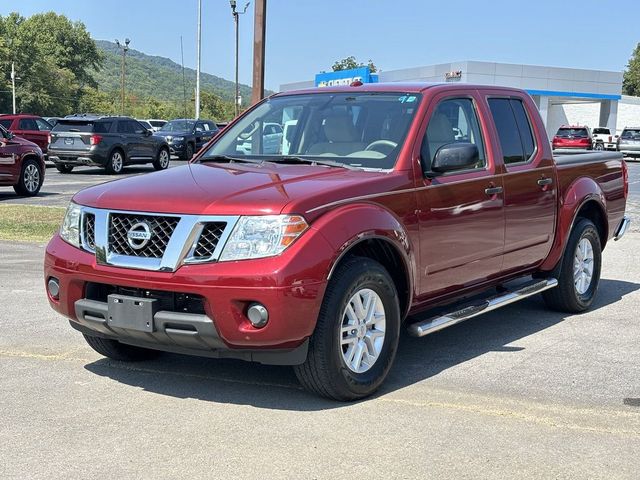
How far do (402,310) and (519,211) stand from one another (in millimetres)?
1492

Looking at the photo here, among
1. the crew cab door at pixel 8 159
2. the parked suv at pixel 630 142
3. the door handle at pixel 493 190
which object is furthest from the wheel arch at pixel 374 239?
the parked suv at pixel 630 142

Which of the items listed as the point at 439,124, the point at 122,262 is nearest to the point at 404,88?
the point at 439,124

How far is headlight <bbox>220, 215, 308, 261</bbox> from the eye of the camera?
14.4 feet

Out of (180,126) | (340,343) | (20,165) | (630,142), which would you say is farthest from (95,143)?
(630,142)

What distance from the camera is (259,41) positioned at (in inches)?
541

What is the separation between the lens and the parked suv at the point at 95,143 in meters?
25.4

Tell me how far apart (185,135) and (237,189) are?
29.9 m

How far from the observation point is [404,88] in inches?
234

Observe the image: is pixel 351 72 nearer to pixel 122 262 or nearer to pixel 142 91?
pixel 122 262

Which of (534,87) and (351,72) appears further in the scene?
(534,87)

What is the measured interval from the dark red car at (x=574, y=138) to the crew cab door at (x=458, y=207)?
1473 inches

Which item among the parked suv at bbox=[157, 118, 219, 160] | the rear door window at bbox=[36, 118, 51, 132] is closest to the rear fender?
the rear door window at bbox=[36, 118, 51, 132]

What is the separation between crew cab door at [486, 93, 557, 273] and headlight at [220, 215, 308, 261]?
7.60ft

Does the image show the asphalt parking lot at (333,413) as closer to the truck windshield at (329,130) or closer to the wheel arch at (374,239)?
the wheel arch at (374,239)
